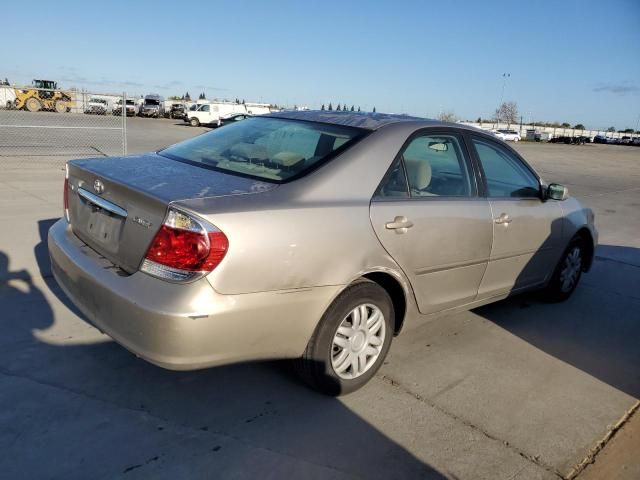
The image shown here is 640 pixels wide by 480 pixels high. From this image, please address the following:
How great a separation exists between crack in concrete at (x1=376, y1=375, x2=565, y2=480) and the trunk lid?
4.83 feet

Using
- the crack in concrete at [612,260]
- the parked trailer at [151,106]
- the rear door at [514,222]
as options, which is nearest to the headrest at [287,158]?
the rear door at [514,222]

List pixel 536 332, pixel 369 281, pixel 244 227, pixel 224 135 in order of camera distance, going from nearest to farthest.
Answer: pixel 244 227 < pixel 369 281 < pixel 224 135 < pixel 536 332

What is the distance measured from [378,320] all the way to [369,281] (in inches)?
11.2

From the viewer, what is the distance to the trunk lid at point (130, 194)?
2559 millimetres

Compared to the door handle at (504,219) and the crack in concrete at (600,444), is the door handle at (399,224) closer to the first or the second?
the door handle at (504,219)

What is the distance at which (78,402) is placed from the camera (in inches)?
109

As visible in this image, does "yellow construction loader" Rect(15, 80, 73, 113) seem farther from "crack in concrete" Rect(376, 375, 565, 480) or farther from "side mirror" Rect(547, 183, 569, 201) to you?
"crack in concrete" Rect(376, 375, 565, 480)

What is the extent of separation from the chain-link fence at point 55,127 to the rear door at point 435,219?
913 cm

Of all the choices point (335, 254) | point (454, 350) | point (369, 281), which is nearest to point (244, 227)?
point (335, 254)

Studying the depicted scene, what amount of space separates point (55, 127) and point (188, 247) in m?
9.61

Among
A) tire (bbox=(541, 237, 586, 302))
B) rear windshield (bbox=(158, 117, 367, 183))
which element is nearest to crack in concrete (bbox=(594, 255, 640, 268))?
tire (bbox=(541, 237, 586, 302))

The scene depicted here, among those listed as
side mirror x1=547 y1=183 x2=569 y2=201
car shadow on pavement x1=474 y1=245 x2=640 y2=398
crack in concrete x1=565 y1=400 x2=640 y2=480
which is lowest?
crack in concrete x1=565 y1=400 x2=640 y2=480

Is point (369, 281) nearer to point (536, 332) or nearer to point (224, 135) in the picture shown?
point (224, 135)

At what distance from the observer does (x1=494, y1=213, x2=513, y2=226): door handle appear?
383 centimetres
